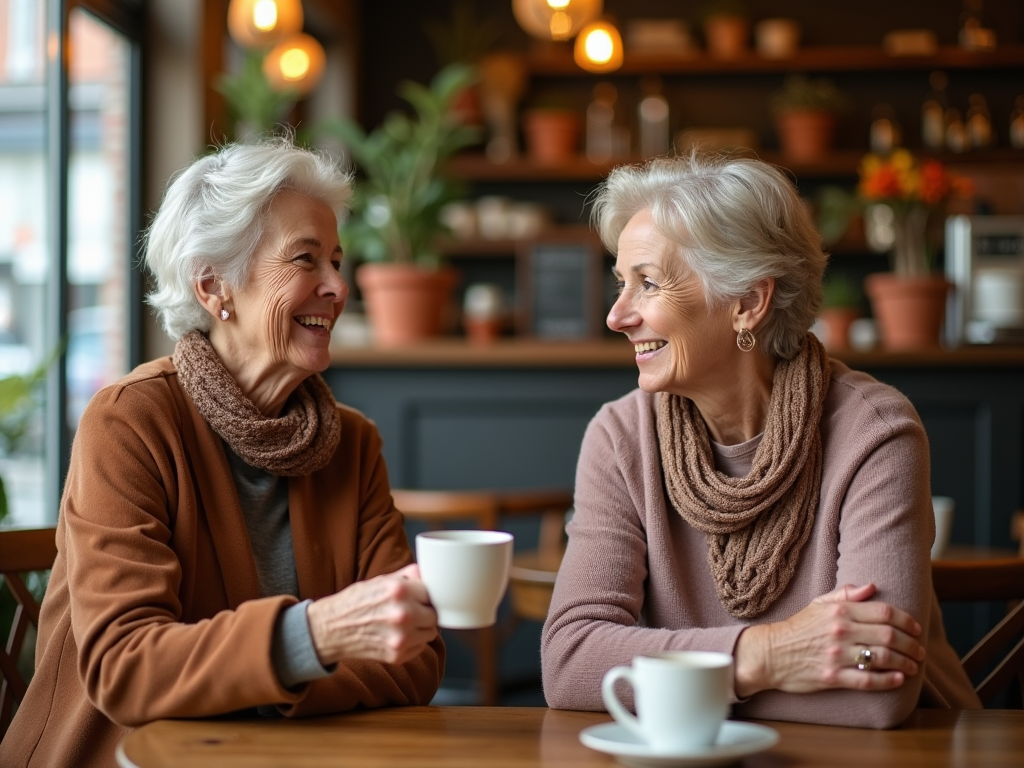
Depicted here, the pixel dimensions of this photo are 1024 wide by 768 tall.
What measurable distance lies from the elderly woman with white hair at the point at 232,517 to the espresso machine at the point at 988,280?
111 inches

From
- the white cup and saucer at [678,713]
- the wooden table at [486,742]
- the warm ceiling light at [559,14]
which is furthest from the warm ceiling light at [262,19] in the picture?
the white cup and saucer at [678,713]

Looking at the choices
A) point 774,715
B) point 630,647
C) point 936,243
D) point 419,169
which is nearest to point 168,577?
point 630,647

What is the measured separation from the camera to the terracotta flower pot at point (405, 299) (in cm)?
414

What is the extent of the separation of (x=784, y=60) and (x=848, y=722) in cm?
545

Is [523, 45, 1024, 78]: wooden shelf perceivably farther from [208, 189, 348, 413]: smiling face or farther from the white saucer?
the white saucer

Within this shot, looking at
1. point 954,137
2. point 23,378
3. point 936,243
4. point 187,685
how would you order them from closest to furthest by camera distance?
point 187,685, point 23,378, point 936,243, point 954,137

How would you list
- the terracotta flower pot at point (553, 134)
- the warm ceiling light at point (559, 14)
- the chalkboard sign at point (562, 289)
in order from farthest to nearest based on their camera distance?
the terracotta flower pot at point (553, 134) → the chalkboard sign at point (562, 289) → the warm ceiling light at point (559, 14)

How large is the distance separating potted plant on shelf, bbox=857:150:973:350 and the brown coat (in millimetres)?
2704

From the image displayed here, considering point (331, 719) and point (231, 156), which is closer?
point (331, 719)

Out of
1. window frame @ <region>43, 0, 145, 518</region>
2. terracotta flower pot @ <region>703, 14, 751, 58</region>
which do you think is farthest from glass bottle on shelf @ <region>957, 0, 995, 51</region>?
window frame @ <region>43, 0, 145, 518</region>

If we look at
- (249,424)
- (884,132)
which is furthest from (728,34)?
(249,424)

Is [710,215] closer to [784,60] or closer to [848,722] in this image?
[848,722]

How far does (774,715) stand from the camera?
4.58 ft

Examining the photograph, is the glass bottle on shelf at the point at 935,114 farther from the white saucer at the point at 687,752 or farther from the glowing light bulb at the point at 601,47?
the white saucer at the point at 687,752
